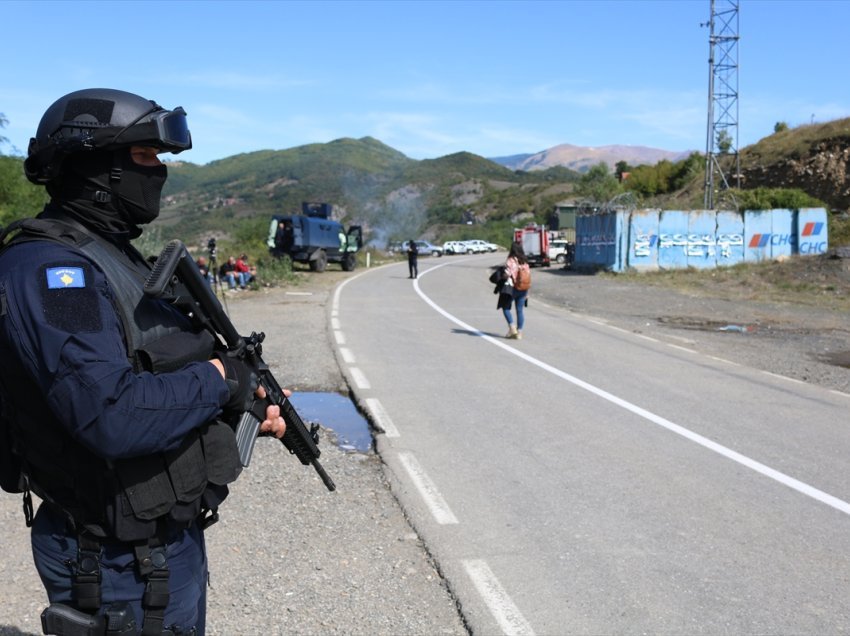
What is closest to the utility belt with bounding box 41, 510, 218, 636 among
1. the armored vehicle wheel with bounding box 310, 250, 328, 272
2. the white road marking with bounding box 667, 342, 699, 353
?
the white road marking with bounding box 667, 342, 699, 353

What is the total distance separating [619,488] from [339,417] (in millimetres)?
3308

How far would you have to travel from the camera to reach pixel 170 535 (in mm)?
2225

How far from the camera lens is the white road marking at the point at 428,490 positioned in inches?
210

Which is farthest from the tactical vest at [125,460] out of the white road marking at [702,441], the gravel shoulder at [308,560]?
the white road marking at [702,441]

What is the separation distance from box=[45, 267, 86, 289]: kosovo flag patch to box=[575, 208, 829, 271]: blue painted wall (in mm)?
32388

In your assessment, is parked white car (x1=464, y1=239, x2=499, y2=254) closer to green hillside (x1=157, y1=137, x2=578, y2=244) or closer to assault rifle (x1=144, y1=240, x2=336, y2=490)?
green hillside (x1=157, y1=137, x2=578, y2=244)

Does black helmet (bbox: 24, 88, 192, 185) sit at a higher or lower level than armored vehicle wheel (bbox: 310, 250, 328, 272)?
higher

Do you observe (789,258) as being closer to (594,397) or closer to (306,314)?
(306,314)

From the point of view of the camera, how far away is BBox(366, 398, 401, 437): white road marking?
7.58m

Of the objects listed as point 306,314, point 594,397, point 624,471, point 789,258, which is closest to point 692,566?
point 624,471

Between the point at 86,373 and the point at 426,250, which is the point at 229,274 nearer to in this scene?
the point at 86,373

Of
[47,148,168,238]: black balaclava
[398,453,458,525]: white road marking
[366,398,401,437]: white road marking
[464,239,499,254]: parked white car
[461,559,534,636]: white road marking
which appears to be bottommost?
[464,239,499,254]: parked white car

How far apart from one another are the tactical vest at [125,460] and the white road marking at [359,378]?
7530 mm

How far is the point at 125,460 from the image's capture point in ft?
6.81
